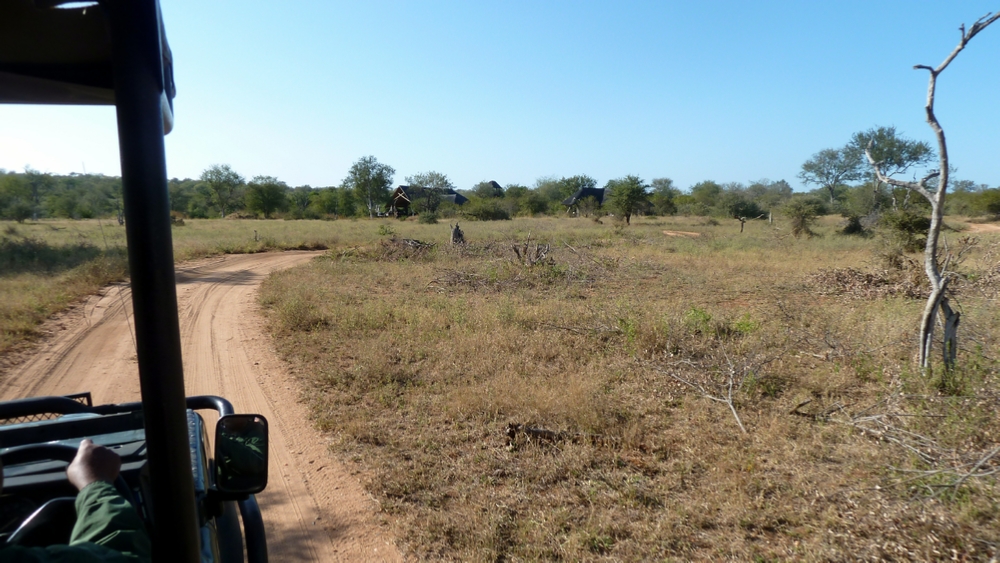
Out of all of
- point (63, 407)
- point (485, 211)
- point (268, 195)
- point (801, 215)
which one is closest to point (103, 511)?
point (63, 407)

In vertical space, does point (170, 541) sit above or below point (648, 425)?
above

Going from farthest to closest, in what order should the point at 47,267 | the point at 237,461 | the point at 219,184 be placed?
the point at 219,184, the point at 47,267, the point at 237,461

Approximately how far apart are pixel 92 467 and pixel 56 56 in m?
1.10

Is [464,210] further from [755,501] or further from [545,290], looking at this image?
[755,501]

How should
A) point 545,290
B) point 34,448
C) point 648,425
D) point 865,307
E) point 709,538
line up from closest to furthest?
point 34,448
point 709,538
point 648,425
point 865,307
point 545,290

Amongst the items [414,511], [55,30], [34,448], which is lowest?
[414,511]

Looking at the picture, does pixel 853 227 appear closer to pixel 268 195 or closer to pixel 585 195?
pixel 585 195

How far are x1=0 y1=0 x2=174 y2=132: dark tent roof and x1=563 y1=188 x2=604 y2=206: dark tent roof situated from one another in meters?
53.6

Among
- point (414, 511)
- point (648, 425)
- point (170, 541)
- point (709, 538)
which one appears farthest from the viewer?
point (648, 425)

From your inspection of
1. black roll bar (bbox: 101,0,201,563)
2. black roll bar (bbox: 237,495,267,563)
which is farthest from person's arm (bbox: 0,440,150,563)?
black roll bar (bbox: 237,495,267,563)

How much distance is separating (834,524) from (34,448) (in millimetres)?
3789

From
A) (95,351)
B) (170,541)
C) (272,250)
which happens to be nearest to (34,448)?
(170,541)

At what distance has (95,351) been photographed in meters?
6.77

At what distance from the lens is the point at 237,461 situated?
168 centimetres
